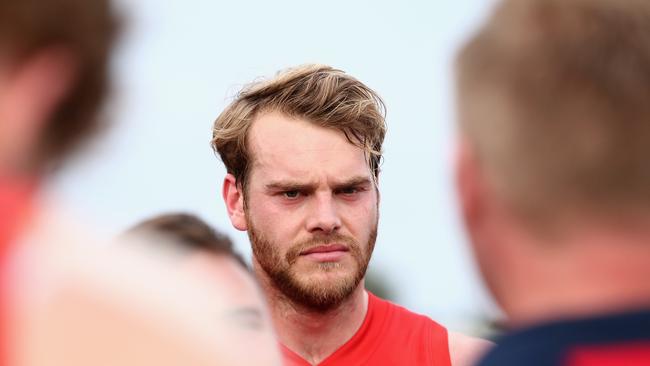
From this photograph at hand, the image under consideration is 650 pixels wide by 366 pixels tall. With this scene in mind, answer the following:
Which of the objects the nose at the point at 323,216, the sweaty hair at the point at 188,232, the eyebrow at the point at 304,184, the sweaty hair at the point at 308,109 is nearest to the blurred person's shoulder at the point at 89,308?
the sweaty hair at the point at 188,232

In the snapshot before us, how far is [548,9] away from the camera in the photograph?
4.47 feet

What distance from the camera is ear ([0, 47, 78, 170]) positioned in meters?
1.34

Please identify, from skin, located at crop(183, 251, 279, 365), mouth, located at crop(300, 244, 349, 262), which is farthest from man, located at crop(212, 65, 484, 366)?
skin, located at crop(183, 251, 279, 365)

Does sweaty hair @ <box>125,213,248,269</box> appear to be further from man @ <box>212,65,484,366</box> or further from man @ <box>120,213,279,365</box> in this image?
man @ <box>212,65,484,366</box>

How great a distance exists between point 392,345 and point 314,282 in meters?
0.52

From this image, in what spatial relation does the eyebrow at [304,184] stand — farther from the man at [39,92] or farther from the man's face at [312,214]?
the man at [39,92]

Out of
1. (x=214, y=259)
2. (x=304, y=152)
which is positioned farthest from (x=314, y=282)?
(x=214, y=259)

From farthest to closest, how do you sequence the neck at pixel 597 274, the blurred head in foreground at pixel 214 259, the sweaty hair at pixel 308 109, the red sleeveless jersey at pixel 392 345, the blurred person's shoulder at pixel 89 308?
the sweaty hair at pixel 308 109 → the red sleeveless jersey at pixel 392 345 → the blurred head in foreground at pixel 214 259 → the blurred person's shoulder at pixel 89 308 → the neck at pixel 597 274

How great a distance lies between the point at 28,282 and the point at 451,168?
25.5 inches

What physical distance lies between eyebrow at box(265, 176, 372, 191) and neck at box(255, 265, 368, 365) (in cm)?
42

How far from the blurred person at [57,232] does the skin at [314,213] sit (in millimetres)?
3063

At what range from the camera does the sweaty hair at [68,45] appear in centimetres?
133

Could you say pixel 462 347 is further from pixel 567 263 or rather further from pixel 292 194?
pixel 567 263

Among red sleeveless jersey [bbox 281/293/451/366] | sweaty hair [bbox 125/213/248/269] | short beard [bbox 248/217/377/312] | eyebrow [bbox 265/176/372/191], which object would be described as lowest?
red sleeveless jersey [bbox 281/293/451/366]
